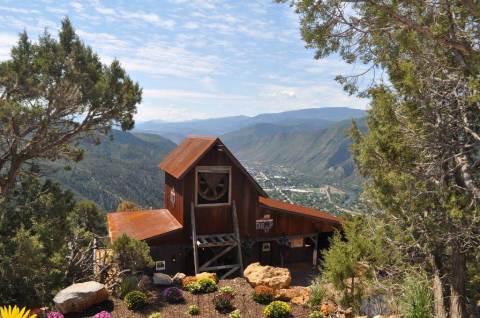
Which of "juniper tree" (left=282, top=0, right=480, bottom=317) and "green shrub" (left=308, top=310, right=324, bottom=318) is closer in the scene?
"juniper tree" (left=282, top=0, right=480, bottom=317)

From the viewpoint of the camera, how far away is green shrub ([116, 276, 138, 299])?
16.0m

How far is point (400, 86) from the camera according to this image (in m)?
12.1

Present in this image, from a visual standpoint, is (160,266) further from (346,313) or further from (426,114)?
(426,114)

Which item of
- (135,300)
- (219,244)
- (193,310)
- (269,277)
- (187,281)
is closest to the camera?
(193,310)

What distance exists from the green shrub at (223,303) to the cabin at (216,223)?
26.5ft

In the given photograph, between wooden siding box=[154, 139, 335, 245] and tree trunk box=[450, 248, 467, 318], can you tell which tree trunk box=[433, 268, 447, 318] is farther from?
wooden siding box=[154, 139, 335, 245]

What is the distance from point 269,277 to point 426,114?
10.5 m

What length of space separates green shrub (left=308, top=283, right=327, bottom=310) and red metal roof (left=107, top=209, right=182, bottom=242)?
10920mm

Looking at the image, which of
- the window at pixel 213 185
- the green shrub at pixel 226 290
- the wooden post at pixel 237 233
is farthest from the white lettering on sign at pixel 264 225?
the green shrub at pixel 226 290

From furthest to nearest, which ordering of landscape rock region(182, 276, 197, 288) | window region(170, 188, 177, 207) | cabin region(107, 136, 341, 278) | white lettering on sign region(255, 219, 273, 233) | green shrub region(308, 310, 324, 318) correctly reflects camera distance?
1. window region(170, 188, 177, 207)
2. white lettering on sign region(255, 219, 273, 233)
3. cabin region(107, 136, 341, 278)
4. landscape rock region(182, 276, 197, 288)
5. green shrub region(308, 310, 324, 318)

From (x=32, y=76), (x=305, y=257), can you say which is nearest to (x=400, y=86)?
(x=32, y=76)

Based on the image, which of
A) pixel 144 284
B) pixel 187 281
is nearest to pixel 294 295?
pixel 187 281

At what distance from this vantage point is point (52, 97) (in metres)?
17.3

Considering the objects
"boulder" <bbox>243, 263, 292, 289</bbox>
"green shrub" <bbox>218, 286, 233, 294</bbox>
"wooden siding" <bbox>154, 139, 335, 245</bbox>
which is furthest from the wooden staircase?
"green shrub" <bbox>218, 286, 233, 294</bbox>
